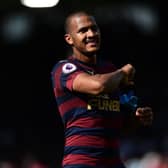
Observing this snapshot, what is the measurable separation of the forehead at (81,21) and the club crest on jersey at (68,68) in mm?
265

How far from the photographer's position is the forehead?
217 inches

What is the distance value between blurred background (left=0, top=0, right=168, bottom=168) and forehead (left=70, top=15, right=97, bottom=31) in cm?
732

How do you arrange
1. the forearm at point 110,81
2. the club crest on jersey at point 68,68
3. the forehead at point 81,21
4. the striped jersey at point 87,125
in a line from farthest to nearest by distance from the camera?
the forehead at point 81,21 → the club crest on jersey at point 68,68 → the striped jersey at point 87,125 → the forearm at point 110,81

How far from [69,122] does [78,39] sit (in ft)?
1.86

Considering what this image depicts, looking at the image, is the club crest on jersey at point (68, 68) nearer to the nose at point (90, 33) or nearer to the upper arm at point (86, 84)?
the upper arm at point (86, 84)

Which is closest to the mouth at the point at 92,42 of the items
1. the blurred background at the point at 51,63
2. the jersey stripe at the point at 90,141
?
the jersey stripe at the point at 90,141

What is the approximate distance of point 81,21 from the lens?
18.1 ft

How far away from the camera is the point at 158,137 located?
44.0 feet

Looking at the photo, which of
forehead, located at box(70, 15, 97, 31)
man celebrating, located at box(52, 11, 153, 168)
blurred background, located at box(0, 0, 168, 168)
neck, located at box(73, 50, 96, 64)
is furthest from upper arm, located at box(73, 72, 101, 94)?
blurred background, located at box(0, 0, 168, 168)

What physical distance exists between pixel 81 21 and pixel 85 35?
0.37 feet

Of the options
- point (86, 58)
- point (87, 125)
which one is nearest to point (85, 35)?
point (86, 58)

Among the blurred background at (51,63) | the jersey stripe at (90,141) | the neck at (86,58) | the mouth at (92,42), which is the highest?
the mouth at (92,42)

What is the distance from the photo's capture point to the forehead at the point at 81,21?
5.51 m

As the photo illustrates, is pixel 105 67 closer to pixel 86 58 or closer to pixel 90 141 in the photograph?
pixel 86 58
